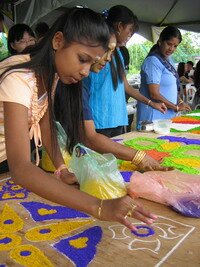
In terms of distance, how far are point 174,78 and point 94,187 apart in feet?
6.05

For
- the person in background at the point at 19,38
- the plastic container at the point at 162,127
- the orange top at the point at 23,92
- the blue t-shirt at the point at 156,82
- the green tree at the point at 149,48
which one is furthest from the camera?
the green tree at the point at 149,48

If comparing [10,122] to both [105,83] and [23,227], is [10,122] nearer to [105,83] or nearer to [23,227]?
[23,227]

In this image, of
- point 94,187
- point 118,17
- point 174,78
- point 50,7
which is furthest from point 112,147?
point 50,7

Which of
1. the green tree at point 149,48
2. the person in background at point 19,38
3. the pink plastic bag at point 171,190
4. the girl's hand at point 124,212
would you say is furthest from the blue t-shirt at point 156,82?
the green tree at point 149,48

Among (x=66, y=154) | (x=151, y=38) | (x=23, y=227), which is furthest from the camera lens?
(x=151, y=38)

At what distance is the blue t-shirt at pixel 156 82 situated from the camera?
2.60 m

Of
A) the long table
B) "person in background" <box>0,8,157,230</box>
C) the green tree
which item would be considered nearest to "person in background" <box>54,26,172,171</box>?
"person in background" <box>0,8,157,230</box>

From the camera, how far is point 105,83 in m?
2.11

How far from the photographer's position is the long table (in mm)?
816

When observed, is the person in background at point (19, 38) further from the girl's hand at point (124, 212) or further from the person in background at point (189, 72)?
the person in background at point (189, 72)

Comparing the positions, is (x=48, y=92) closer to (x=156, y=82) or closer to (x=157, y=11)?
(x=156, y=82)

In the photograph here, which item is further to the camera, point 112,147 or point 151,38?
point 151,38

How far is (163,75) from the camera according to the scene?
8.76 ft

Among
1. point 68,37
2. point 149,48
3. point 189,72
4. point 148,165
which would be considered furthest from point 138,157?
point 189,72
